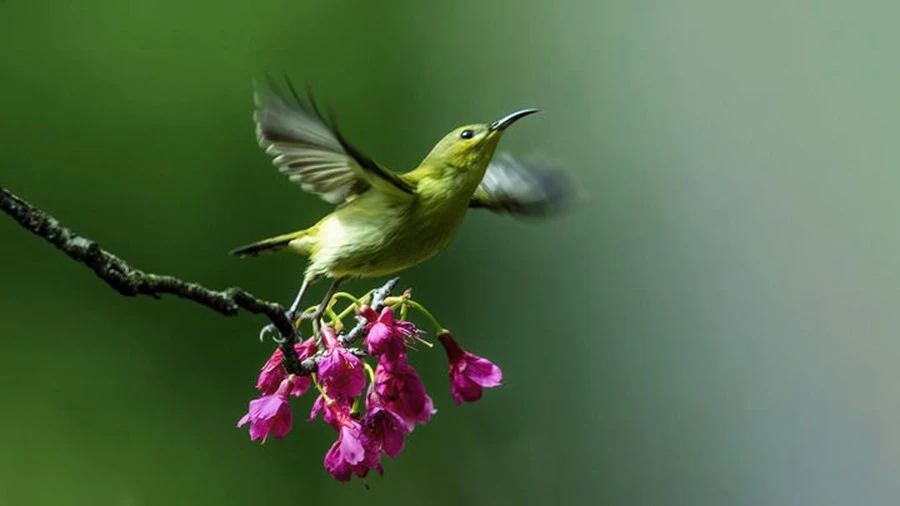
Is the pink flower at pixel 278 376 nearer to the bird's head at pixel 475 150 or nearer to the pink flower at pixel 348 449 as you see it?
the pink flower at pixel 348 449

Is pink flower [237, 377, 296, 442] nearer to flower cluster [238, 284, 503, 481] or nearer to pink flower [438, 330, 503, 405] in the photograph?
flower cluster [238, 284, 503, 481]

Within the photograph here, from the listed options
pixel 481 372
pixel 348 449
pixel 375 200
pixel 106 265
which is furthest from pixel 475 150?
pixel 106 265

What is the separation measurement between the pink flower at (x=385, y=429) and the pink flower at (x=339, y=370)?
0.03m

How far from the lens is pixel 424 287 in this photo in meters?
2.00

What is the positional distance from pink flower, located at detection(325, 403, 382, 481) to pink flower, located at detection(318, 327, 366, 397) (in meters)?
0.02

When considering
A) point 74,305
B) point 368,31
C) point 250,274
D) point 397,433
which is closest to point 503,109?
point 368,31

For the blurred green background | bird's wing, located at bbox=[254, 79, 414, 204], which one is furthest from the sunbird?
the blurred green background

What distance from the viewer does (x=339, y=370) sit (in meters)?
0.71

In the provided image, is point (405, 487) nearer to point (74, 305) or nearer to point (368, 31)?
point (74, 305)

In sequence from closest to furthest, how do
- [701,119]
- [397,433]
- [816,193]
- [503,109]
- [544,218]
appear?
[397,433] < [544,218] < [816,193] < [701,119] < [503,109]

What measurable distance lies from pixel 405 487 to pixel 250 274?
58 centimetres

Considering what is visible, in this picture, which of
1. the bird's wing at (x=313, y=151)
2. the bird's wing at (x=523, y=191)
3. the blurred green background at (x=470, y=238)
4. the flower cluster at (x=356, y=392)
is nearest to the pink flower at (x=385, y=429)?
the flower cluster at (x=356, y=392)

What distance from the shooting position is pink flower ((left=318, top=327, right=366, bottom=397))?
0.71 metres

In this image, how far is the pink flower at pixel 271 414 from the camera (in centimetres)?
74
